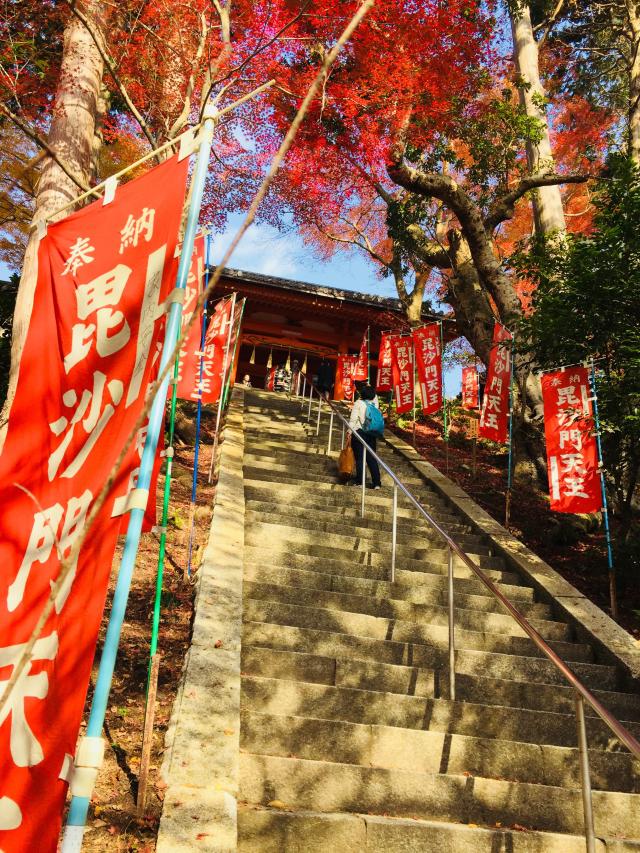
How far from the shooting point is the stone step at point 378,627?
17.5 feet

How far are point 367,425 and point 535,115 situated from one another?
27.0ft

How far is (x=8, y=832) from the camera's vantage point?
166cm

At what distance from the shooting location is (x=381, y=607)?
19.1ft

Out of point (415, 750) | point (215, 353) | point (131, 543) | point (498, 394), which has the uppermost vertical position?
point (215, 353)

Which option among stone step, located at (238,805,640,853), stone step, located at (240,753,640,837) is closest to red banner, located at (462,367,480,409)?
stone step, located at (240,753,640,837)

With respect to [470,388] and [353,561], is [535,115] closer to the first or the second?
[470,388]

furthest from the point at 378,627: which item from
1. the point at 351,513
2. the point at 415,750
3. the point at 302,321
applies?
the point at 302,321

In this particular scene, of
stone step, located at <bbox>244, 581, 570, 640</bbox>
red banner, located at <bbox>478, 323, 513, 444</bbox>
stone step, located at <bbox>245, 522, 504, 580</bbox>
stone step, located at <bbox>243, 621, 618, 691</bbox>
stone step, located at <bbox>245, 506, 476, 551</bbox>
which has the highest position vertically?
red banner, located at <bbox>478, 323, 513, 444</bbox>

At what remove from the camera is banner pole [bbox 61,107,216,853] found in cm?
141

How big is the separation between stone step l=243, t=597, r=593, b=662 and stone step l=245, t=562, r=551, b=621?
496 mm

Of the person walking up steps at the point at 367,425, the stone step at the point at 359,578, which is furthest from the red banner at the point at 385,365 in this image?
the stone step at the point at 359,578

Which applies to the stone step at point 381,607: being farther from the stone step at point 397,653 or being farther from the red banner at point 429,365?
the red banner at point 429,365

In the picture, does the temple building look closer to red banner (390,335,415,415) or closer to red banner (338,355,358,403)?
red banner (338,355,358,403)

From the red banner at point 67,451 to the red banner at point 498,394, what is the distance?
27.8 feet
